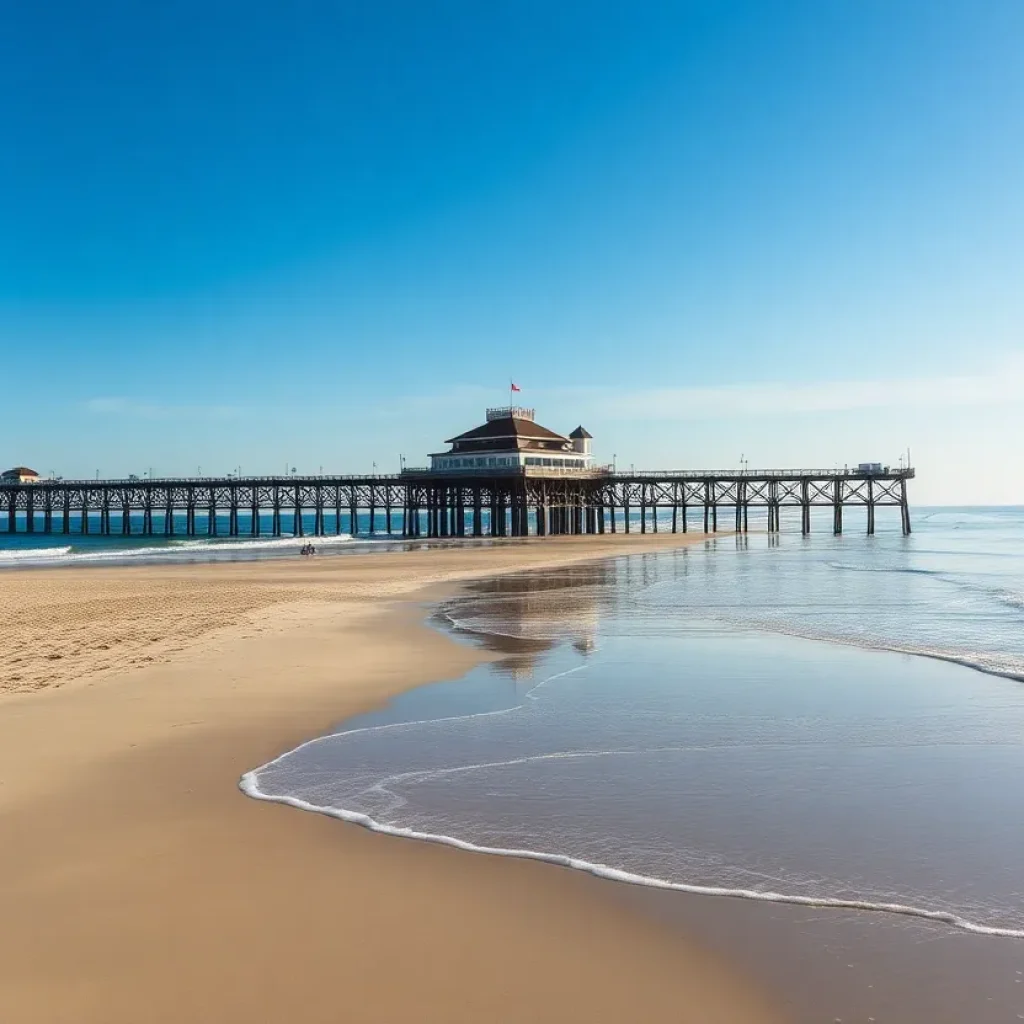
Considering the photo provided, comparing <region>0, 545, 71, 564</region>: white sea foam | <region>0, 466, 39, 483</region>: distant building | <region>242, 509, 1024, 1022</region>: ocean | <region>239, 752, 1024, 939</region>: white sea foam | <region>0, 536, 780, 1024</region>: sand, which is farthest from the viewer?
<region>0, 466, 39, 483</region>: distant building

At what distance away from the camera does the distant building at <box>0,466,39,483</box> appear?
109 m

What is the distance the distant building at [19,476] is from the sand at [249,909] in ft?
362

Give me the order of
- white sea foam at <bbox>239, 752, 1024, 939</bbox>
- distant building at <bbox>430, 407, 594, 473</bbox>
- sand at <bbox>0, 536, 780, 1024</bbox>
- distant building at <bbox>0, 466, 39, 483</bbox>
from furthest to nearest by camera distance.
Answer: distant building at <bbox>0, 466, 39, 483</bbox> → distant building at <bbox>430, 407, 594, 473</bbox> → white sea foam at <bbox>239, 752, 1024, 939</bbox> → sand at <bbox>0, 536, 780, 1024</bbox>

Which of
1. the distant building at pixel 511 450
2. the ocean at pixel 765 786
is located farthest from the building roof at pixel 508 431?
the ocean at pixel 765 786

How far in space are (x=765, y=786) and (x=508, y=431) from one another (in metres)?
65.3

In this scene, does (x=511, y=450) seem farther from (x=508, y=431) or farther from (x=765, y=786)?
(x=765, y=786)

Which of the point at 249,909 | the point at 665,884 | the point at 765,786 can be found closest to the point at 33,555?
the point at 765,786

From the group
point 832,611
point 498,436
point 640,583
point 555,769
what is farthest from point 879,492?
point 555,769

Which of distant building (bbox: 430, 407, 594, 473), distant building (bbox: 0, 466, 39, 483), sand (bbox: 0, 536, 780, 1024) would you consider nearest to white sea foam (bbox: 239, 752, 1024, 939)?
sand (bbox: 0, 536, 780, 1024)

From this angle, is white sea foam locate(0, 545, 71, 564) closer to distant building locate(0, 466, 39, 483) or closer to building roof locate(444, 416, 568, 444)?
building roof locate(444, 416, 568, 444)

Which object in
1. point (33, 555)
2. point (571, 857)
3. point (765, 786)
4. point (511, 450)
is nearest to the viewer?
point (571, 857)

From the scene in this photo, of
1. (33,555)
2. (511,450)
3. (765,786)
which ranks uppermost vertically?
(511,450)

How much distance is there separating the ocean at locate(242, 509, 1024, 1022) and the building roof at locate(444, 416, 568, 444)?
182 ft

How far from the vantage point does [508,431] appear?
237 ft
